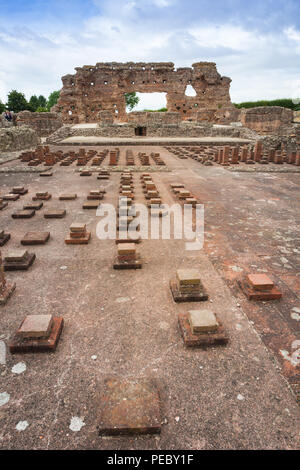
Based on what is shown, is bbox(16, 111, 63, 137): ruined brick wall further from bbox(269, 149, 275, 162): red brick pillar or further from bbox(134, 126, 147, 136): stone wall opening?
bbox(269, 149, 275, 162): red brick pillar

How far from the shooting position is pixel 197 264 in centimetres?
345

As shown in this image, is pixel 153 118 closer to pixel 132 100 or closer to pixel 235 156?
pixel 235 156

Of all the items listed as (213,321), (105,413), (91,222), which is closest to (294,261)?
(213,321)

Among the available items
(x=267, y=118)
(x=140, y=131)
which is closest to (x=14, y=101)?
(x=140, y=131)

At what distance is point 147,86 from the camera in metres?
31.8

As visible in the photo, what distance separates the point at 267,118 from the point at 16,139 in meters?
17.7

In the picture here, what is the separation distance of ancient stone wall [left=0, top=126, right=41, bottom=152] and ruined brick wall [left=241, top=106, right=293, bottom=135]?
16205mm

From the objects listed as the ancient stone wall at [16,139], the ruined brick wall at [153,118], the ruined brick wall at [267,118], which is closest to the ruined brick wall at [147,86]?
the ruined brick wall at [153,118]

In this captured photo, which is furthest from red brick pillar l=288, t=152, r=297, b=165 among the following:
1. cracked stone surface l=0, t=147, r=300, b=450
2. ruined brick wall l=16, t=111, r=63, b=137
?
ruined brick wall l=16, t=111, r=63, b=137

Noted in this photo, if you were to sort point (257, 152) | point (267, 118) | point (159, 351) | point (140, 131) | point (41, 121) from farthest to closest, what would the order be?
1. point (140, 131)
2. point (41, 121)
3. point (267, 118)
4. point (257, 152)
5. point (159, 351)

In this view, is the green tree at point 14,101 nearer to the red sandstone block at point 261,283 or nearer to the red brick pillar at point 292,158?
the red brick pillar at point 292,158

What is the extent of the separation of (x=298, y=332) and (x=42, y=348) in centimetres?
209

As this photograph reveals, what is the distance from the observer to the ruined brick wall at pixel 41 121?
22.7 meters

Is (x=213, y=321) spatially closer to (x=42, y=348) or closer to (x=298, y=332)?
(x=298, y=332)
